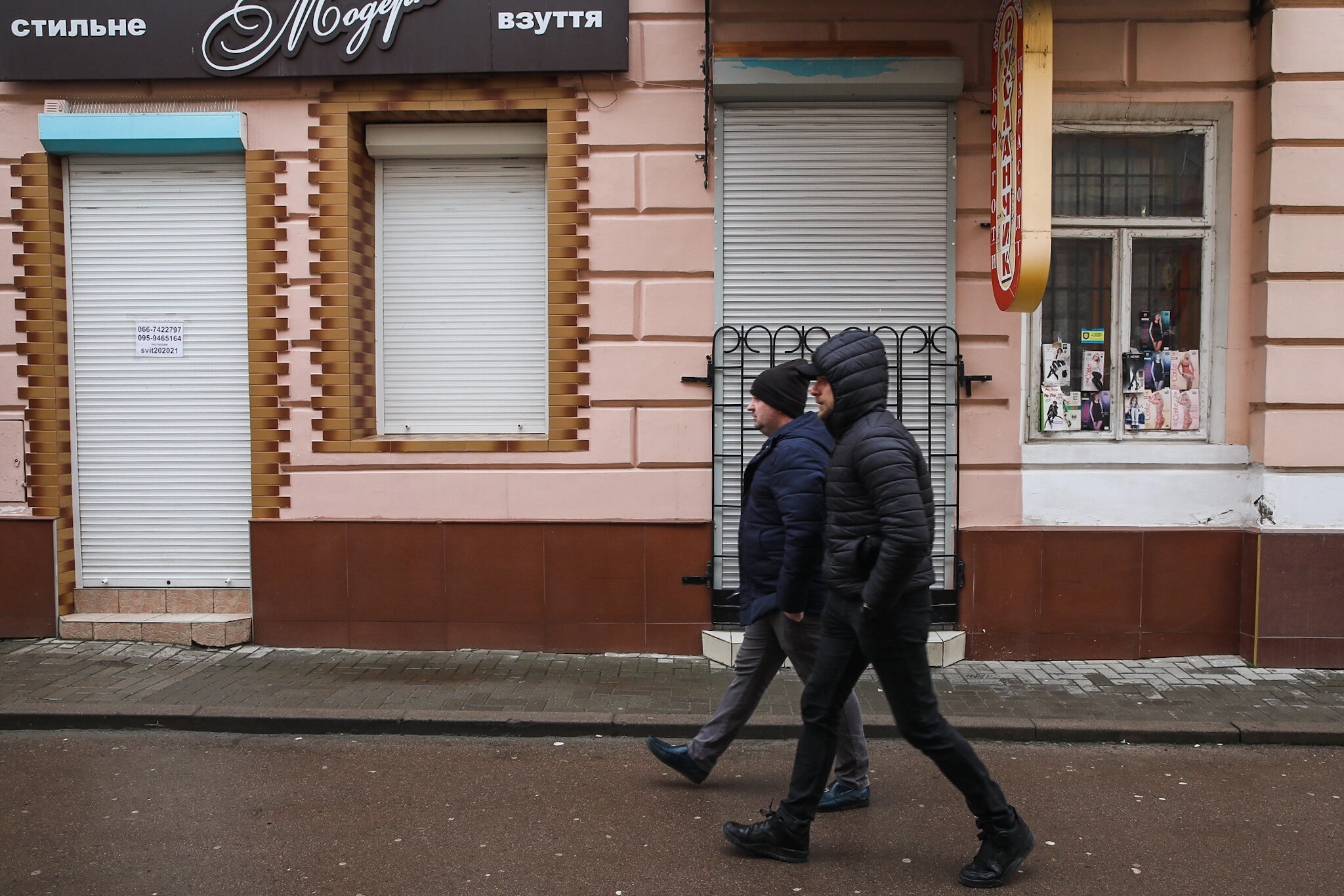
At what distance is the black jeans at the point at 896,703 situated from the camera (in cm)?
367

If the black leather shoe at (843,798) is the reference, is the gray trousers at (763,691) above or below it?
above

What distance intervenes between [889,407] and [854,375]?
10.2ft

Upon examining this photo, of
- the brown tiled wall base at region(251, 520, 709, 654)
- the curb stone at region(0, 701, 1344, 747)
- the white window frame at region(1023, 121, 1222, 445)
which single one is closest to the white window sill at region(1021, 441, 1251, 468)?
the white window frame at region(1023, 121, 1222, 445)

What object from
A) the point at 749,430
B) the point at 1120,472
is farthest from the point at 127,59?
the point at 1120,472

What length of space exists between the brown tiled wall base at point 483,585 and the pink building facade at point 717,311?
0.07ft

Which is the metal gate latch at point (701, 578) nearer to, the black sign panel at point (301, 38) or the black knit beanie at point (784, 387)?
the black knit beanie at point (784, 387)

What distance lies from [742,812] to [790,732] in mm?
1039

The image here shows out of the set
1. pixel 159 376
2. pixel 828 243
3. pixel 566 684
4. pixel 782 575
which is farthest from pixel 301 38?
pixel 782 575

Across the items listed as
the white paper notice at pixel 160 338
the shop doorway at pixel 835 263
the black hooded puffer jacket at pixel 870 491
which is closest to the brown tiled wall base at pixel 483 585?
the shop doorway at pixel 835 263

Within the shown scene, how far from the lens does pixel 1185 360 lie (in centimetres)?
693

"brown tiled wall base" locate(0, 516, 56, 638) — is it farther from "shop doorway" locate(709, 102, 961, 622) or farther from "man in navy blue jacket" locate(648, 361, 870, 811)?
"man in navy blue jacket" locate(648, 361, 870, 811)

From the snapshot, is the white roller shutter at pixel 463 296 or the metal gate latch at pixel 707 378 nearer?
the metal gate latch at pixel 707 378

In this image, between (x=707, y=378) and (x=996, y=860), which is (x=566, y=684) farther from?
(x=996, y=860)

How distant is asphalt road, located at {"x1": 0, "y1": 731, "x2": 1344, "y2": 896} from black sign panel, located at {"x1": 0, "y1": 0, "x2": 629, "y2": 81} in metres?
4.34
